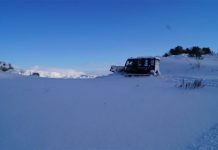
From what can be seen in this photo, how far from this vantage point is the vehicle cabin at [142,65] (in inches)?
791

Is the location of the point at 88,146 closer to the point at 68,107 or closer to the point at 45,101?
the point at 68,107

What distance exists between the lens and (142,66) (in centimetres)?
2059

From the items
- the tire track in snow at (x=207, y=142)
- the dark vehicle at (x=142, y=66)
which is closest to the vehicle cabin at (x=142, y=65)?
the dark vehicle at (x=142, y=66)

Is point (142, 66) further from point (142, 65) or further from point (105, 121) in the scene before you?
point (105, 121)

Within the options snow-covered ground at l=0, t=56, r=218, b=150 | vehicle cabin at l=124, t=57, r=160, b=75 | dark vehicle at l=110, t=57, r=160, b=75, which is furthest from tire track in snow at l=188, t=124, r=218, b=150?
vehicle cabin at l=124, t=57, r=160, b=75

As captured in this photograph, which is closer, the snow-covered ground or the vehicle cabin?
the snow-covered ground

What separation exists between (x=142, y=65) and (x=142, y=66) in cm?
12

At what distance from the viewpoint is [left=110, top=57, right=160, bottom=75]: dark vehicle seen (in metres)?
20.1

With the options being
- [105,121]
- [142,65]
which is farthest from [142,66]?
[105,121]

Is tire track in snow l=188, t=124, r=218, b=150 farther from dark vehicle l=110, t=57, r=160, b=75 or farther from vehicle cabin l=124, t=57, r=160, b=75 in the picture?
vehicle cabin l=124, t=57, r=160, b=75

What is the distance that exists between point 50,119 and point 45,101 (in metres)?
1.70

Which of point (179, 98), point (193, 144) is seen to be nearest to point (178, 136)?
point (193, 144)

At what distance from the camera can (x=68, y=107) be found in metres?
6.67

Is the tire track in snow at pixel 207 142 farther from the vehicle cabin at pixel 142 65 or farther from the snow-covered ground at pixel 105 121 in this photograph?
the vehicle cabin at pixel 142 65
